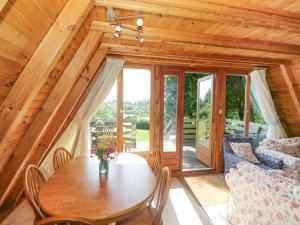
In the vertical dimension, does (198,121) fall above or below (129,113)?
below

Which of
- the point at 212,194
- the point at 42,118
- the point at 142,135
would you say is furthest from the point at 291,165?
the point at 42,118

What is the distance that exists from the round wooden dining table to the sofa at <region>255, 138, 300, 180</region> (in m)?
2.47

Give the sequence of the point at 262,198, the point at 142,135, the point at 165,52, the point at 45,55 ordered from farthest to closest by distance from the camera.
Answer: the point at 142,135 → the point at 165,52 → the point at 262,198 → the point at 45,55

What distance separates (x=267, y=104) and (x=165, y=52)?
271 cm

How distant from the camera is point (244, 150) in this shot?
3525 mm

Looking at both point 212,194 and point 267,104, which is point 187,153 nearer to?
point 212,194

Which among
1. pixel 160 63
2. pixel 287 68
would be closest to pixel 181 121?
pixel 160 63

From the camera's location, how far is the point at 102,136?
3654 millimetres

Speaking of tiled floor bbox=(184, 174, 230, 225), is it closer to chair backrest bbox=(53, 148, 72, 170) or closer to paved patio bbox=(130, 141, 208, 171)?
paved patio bbox=(130, 141, 208, 171)

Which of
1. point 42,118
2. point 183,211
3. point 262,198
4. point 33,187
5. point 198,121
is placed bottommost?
point 183,211

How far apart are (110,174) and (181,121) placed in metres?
2.35

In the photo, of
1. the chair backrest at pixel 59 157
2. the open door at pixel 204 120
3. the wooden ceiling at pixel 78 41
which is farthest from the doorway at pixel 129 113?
the open door at pixel 204 120

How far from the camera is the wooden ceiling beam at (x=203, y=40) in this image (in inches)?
86.9

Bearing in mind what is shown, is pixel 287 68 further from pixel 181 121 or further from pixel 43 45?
pixel 43 45
